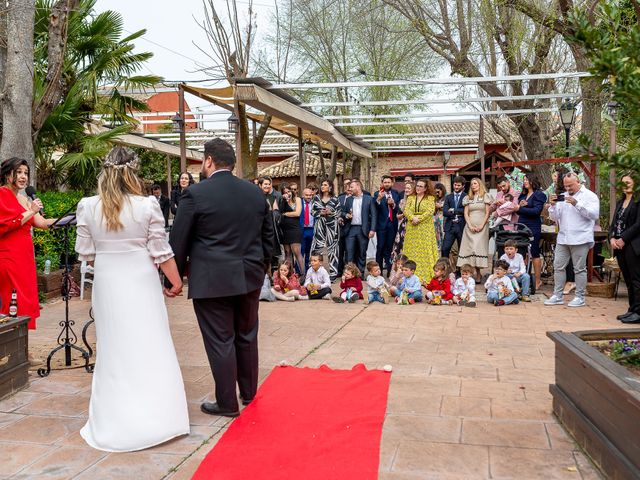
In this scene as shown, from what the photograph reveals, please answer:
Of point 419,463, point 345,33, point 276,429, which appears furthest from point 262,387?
point 345,33

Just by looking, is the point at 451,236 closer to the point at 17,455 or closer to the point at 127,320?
the point at 127,320

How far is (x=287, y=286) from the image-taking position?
388 inches

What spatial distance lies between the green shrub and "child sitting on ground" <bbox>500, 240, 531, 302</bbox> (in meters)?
6.12

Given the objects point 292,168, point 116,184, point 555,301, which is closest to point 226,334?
Answer: point 116,184

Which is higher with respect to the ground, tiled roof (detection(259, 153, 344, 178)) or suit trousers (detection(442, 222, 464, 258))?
tiled roof (detection(259, 153, 344, 178))

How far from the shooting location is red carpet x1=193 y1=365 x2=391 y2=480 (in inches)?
145

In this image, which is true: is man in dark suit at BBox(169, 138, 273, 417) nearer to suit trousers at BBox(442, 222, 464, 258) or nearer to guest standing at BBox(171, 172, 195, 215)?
guest standing at BBox(171, 172, 195, 215)

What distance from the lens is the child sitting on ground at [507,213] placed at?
10.3 m

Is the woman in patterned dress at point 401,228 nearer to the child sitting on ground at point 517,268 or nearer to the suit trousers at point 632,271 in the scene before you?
the child sitting on ground at point 517,268

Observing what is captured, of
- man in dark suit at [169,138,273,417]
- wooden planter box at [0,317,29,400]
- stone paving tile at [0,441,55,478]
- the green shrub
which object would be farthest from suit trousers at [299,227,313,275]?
stone paving tile at [0,441,55,478]

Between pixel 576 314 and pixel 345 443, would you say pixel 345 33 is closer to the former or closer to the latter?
pixel 576 314

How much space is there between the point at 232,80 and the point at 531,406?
717 cm

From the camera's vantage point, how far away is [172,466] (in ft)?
12.3

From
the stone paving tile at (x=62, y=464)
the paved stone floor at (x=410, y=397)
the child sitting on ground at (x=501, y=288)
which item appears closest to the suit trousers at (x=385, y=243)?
the child sitting on ground at (x=501, y=288)
